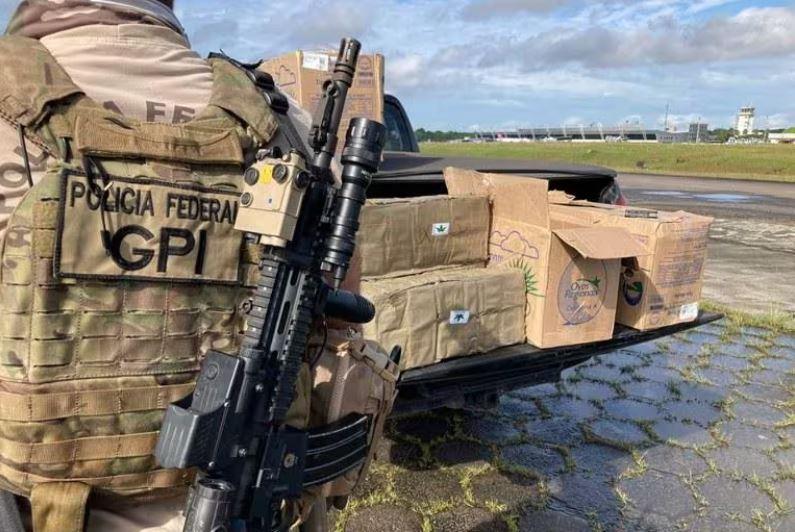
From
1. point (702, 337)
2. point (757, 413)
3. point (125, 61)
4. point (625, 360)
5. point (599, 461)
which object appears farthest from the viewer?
point (702, 337)

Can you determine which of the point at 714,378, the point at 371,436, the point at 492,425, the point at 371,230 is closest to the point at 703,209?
the point at 714,378

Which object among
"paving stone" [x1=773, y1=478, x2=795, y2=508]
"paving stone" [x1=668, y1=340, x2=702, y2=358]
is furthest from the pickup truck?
"paving stone" [x1=668, y1=340, x2=702, y2=358]

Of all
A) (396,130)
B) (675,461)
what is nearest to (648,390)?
(675,461)

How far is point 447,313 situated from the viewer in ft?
9.23

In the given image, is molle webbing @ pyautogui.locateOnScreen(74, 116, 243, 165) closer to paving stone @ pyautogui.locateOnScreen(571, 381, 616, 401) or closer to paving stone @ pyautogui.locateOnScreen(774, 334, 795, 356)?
paving stone @ pyautogui.locateOnScreen(571, 381, 616, 401)

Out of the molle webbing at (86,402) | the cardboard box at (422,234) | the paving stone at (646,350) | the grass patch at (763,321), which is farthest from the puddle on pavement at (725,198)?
the molle webbing at (86,402)

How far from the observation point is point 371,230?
2.84m

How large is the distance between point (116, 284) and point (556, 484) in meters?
2.41

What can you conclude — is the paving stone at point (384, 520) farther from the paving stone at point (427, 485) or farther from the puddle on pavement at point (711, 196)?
the puddle on pavement at point (711, 196)

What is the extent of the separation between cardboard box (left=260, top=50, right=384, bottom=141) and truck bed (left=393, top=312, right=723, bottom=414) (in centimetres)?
119

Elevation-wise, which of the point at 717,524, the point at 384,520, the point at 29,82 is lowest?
Answer: the point at 384,520

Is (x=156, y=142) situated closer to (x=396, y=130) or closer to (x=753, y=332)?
(x=396, y=130)

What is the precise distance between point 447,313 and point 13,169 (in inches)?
74.4

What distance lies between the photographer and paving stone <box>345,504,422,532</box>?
8.85ft
